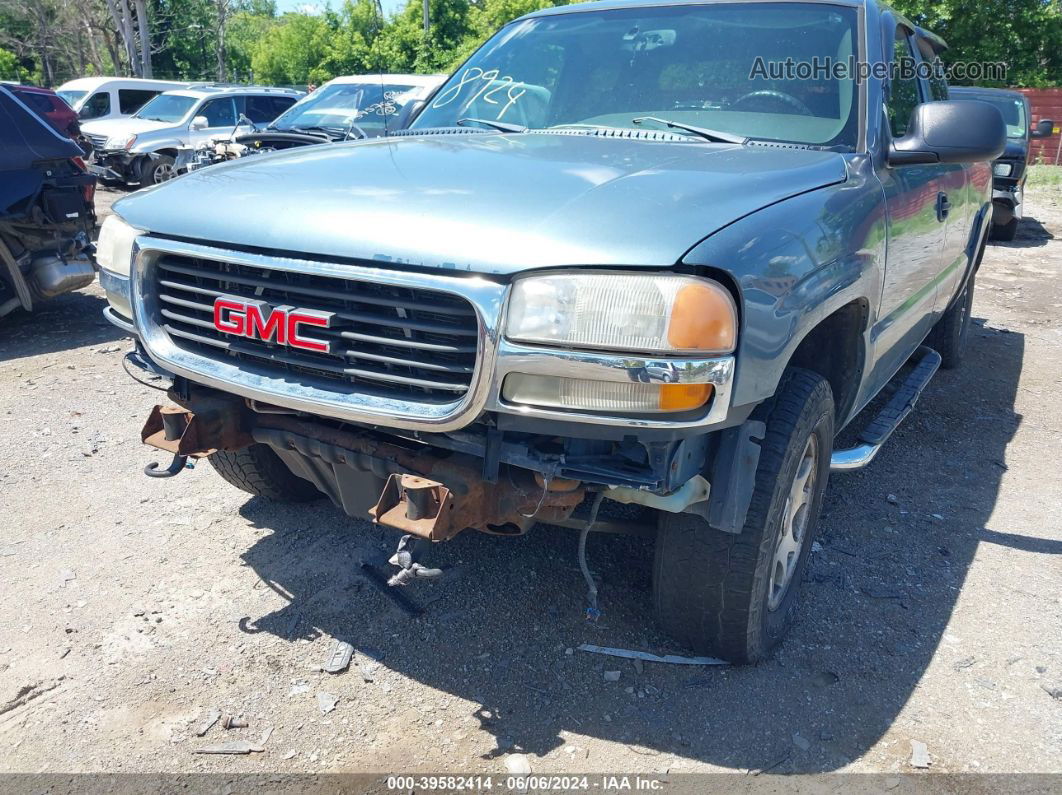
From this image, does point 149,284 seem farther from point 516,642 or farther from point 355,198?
point 516,642

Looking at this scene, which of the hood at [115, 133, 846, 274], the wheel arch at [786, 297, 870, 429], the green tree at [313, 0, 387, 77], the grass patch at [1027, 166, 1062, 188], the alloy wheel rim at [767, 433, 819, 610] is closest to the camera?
the hood at [115, 133, 846, 274]

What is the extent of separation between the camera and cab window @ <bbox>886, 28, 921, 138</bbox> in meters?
3.41

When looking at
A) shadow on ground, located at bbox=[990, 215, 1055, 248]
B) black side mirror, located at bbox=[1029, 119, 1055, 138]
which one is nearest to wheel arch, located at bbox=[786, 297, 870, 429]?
shadow on ground, located at bbox=[990, 215, 1055, 248]

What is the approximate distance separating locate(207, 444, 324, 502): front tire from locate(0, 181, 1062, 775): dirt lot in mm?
110

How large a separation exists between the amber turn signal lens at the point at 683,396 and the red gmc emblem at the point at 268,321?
0.88 meters

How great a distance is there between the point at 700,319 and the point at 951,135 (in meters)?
1.58

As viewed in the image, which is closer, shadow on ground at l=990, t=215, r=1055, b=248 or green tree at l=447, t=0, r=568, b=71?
shadow on ground at l=990, t=215, r=1055, b=248

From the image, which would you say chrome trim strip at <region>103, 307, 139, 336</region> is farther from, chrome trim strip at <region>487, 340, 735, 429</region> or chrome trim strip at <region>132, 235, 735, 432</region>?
chrome trim strip at <region>487, 340, 735, 429</region>

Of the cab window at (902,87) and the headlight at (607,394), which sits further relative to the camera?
the cab window at (902,87)

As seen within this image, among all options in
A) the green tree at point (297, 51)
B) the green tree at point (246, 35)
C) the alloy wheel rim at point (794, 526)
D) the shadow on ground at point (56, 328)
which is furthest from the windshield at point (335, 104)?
the green tree at point (246, 35)

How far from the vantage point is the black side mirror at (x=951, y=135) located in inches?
115

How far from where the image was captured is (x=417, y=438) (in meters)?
2.29

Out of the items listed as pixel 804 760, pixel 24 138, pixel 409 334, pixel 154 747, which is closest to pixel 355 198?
pixel 409 334

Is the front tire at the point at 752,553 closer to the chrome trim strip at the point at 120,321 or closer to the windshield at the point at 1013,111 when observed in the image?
the chrome trim strip at the point at 120,321
